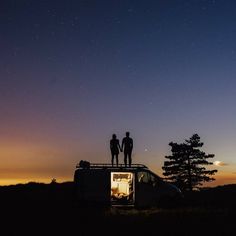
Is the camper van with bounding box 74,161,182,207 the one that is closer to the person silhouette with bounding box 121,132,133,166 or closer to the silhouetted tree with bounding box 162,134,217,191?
the person silhouette with bounding box 121,132,133,166

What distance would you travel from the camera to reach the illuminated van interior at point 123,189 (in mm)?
22061

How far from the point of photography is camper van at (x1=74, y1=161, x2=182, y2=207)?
2111cm

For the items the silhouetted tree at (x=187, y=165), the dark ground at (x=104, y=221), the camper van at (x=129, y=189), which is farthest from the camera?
the silhouetted tree at (x=187, y=165)

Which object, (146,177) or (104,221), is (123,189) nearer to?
(146,177)

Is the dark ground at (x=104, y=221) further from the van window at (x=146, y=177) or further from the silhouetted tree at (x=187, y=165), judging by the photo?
the silhouetted tree at (x=187, y=165)

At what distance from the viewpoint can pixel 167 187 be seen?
861 inches

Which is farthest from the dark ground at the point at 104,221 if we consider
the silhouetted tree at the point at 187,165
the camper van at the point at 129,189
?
the silhouetted tree at the point at 187,165

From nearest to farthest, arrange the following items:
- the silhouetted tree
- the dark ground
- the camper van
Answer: the dark ground, the camper van, the silhouetted tree

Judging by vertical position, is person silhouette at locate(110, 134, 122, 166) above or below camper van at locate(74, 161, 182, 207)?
above

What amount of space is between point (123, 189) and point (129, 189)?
→ 1453mm

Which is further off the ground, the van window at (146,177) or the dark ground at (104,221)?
the van window at (146,177)

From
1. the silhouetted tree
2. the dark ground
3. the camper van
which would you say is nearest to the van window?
the camper van

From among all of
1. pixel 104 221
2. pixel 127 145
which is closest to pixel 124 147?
pixel 127 145

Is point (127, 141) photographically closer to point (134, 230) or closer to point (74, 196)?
point (74, 196)
